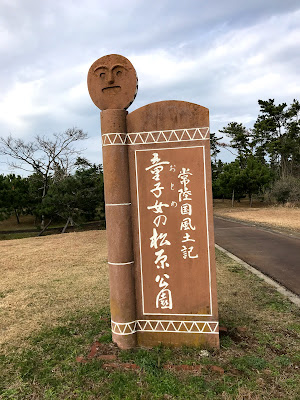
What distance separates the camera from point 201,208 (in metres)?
3.24

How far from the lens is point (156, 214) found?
3.33 meters

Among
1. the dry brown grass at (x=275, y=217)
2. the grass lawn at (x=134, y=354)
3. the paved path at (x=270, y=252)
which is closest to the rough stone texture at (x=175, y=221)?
the grass lawn at (x=134, y=354)

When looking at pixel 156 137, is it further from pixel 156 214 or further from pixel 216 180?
pixel 216 180

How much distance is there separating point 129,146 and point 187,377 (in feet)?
7.82

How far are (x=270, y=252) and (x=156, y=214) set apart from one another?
591cm

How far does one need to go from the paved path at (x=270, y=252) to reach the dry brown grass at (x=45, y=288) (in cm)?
347

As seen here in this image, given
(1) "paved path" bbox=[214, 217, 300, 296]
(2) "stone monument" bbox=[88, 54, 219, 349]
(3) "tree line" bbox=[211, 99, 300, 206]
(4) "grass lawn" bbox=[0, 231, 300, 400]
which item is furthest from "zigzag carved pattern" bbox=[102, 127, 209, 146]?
(3) "tree line" bbox=[211, 99, 300, 206]

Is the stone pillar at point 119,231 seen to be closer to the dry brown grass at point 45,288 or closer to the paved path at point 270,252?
the dry brown grass at point 45,288

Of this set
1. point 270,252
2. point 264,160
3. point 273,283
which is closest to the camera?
point 273,283

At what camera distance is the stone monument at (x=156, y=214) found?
10.6 ft

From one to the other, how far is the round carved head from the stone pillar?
124 mm

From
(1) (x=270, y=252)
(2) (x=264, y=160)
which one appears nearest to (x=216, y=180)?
(2) (x=264, y=160)

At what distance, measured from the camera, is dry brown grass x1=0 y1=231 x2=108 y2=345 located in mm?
4109

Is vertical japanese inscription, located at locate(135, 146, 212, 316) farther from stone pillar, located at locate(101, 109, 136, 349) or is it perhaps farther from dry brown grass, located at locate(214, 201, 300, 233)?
dry brown grass, located at locate(214, 201, 300, 233)
